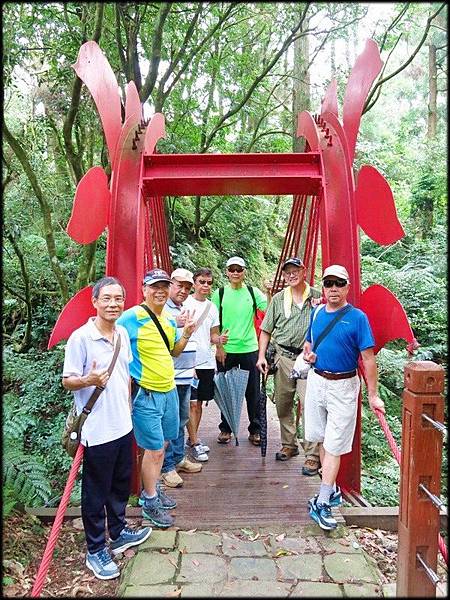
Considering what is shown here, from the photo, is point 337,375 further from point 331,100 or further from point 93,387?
point 331,100

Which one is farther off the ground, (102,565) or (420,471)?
(420,471)

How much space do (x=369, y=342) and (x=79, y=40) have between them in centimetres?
506

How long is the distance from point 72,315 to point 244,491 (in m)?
1.83

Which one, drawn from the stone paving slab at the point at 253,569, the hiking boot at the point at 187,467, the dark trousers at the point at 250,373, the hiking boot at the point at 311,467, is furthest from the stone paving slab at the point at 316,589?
the dark trousers at the point at 250,373

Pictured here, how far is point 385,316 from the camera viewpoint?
3.76 m

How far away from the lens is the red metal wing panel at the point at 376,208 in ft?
12.6

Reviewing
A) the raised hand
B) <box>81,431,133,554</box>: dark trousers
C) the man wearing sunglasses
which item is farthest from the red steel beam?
<box>81,431,133,554</box>: dark trousers

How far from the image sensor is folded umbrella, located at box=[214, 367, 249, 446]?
4.66 meters

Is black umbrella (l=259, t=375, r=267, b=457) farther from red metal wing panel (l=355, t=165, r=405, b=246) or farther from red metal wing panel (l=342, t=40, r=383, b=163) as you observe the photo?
red metal wing panel (l=342, t=40, r=383, b=163)

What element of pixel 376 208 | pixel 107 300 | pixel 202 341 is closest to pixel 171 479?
pixel 202 341

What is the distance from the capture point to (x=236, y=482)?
4.12 meters

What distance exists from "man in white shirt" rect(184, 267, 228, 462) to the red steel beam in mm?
753

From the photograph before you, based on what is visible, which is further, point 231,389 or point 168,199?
point 168,199

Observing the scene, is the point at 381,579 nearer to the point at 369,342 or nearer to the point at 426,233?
the point at 369,342
